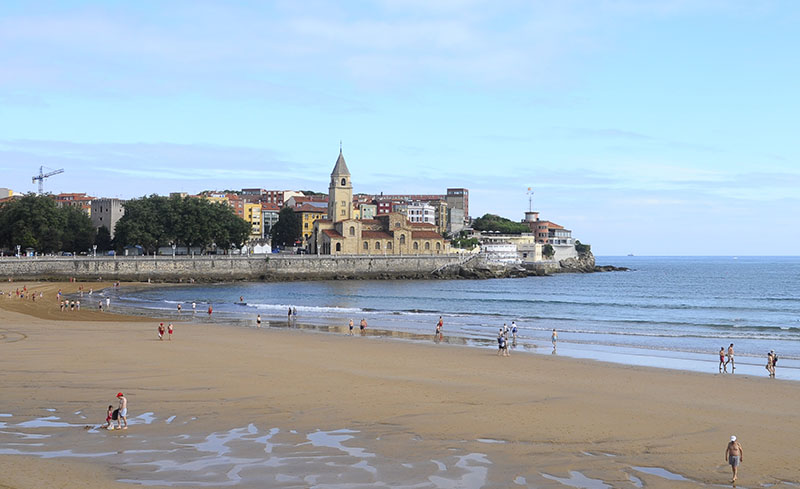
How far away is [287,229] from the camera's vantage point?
5251 inches

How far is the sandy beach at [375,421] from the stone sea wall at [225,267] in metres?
55.4

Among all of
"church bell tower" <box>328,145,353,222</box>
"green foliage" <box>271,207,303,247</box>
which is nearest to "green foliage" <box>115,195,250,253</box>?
"church bell tower" <box>328,145,353,222</box>

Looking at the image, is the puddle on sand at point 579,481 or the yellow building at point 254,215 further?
the yellow building at point 254,215

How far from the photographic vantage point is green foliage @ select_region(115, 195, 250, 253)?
95500 mm

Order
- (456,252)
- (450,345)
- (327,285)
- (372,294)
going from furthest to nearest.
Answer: (456,252), (327,285), (372,294), (450,345)

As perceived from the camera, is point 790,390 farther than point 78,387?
Yes

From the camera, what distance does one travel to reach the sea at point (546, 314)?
34.9 m

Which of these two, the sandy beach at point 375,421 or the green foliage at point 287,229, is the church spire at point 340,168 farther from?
the sandy beach at point 375,421

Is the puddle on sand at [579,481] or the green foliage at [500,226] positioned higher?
the green foliage at [500,226]

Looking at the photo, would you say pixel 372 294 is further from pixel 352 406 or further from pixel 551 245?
pixel 551 245

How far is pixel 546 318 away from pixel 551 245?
323 feet

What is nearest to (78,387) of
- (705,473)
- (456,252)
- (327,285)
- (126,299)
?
(705,473)

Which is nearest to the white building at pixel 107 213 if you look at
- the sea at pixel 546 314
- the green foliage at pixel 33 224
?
the green foliage at pixel 33 224

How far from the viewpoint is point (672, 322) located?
47.9 m
